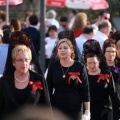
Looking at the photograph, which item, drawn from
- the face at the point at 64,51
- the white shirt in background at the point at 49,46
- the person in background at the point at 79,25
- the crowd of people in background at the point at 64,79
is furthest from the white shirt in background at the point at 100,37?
the face at the point at 64,51

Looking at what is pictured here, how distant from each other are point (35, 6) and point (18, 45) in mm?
22345

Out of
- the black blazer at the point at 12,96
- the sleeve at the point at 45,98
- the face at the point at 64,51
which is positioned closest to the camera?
the black blazer at the point at 12,96

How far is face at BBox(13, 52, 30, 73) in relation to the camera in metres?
7.90

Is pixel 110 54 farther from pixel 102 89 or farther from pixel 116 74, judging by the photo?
pixel 102 89

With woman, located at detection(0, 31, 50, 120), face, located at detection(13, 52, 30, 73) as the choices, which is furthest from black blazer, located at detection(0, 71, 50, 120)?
face, located at detection(13, 52, 30, 73)

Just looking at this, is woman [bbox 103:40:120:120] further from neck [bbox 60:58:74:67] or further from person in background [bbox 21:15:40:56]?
person in background [bbox 21:15:40:56]

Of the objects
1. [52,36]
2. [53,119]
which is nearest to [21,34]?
A: [53,119]

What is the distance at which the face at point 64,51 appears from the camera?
30.6 ft

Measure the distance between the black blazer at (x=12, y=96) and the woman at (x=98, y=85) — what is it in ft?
7.08

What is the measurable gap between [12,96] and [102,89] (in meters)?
2.53

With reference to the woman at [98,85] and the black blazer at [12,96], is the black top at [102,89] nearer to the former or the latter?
the woman at [98,85]

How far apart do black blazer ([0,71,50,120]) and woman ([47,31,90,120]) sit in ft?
3.85

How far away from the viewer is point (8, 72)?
8164 millimetres

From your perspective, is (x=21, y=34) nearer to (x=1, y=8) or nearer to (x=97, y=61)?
(x=97, y=61)
